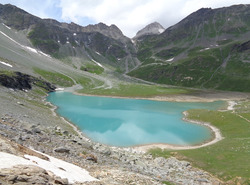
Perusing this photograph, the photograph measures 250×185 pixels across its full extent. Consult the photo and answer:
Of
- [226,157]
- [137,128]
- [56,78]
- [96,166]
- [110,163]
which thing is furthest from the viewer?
[56,78]

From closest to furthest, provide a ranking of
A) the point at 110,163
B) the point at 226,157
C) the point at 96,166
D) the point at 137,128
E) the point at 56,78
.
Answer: the point at 96,166
the point at 110,163
the point at 226,157
the point at 137,128
the point at 56,78

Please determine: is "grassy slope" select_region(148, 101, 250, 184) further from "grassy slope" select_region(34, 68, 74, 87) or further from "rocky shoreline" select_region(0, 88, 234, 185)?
"grassy slope" select_region(34, 68, 74, 87)

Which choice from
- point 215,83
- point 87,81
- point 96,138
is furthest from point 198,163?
point 215,83

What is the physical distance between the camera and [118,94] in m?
144

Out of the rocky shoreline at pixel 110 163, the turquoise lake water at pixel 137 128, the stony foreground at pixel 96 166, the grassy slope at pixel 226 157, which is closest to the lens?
the stony foreground at pixel 96 166

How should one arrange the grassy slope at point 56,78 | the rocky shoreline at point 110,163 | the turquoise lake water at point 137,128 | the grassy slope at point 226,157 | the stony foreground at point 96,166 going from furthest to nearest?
the grassy slope at point 56,78
the turquoise lake water at point 137,128
the grassy slope at point 226,157
the rocky shoreline at point 110,163
the stony foreground at point 96,166

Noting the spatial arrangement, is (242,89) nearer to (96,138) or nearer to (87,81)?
(87,81)

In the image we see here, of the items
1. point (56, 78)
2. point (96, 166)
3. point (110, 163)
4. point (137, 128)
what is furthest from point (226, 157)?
point (56, 78)

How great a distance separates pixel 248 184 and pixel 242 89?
585 feet

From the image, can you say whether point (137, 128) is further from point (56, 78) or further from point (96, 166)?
point (56, 78)

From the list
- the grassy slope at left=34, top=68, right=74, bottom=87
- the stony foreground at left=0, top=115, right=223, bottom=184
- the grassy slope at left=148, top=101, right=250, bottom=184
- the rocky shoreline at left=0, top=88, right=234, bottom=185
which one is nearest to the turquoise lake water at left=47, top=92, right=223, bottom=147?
the grassy slope at left=148, top=101, right=250, bottom=184

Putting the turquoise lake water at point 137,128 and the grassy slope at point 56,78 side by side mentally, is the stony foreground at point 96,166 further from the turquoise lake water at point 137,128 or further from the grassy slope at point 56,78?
the grassy slope at point 56,78

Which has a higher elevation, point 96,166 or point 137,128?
point 96,166

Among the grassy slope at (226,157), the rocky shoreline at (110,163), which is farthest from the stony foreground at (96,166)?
the grassy slope at (226,157)
